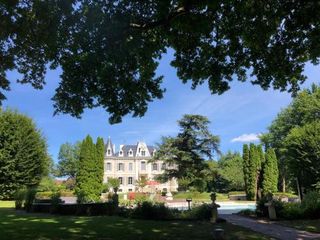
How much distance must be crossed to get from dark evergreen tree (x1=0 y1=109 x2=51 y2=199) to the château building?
42.0m

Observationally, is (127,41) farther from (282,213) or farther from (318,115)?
(318,115)

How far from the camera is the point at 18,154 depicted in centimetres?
3678

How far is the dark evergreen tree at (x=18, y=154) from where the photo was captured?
36.2 m

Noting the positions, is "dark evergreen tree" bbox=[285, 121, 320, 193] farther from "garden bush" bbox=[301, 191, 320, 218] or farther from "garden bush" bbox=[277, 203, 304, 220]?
"garden bush" bbox=[277, 203, 304, 220]

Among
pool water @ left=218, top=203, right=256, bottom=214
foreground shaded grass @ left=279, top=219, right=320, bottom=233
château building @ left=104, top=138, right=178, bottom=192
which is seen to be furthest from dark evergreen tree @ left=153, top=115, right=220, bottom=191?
château building @ left=104, top=138, right=178, bottom=192

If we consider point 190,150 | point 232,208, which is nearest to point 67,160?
point 190,150

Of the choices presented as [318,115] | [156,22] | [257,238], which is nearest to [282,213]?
[257,238]

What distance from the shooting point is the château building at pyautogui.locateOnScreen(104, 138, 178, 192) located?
80.8m

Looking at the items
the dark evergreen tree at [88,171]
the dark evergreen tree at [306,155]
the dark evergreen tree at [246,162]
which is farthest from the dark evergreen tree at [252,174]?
the dark evergreen tree at [88,171]

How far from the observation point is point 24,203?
24609mm

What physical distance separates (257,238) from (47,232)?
6.56m

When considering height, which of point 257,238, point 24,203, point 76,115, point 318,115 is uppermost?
point 318,115

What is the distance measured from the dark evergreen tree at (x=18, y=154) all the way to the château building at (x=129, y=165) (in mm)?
41983

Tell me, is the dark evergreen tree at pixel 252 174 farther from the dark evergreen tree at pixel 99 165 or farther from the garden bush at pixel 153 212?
the garden bush at pixel 153 212
